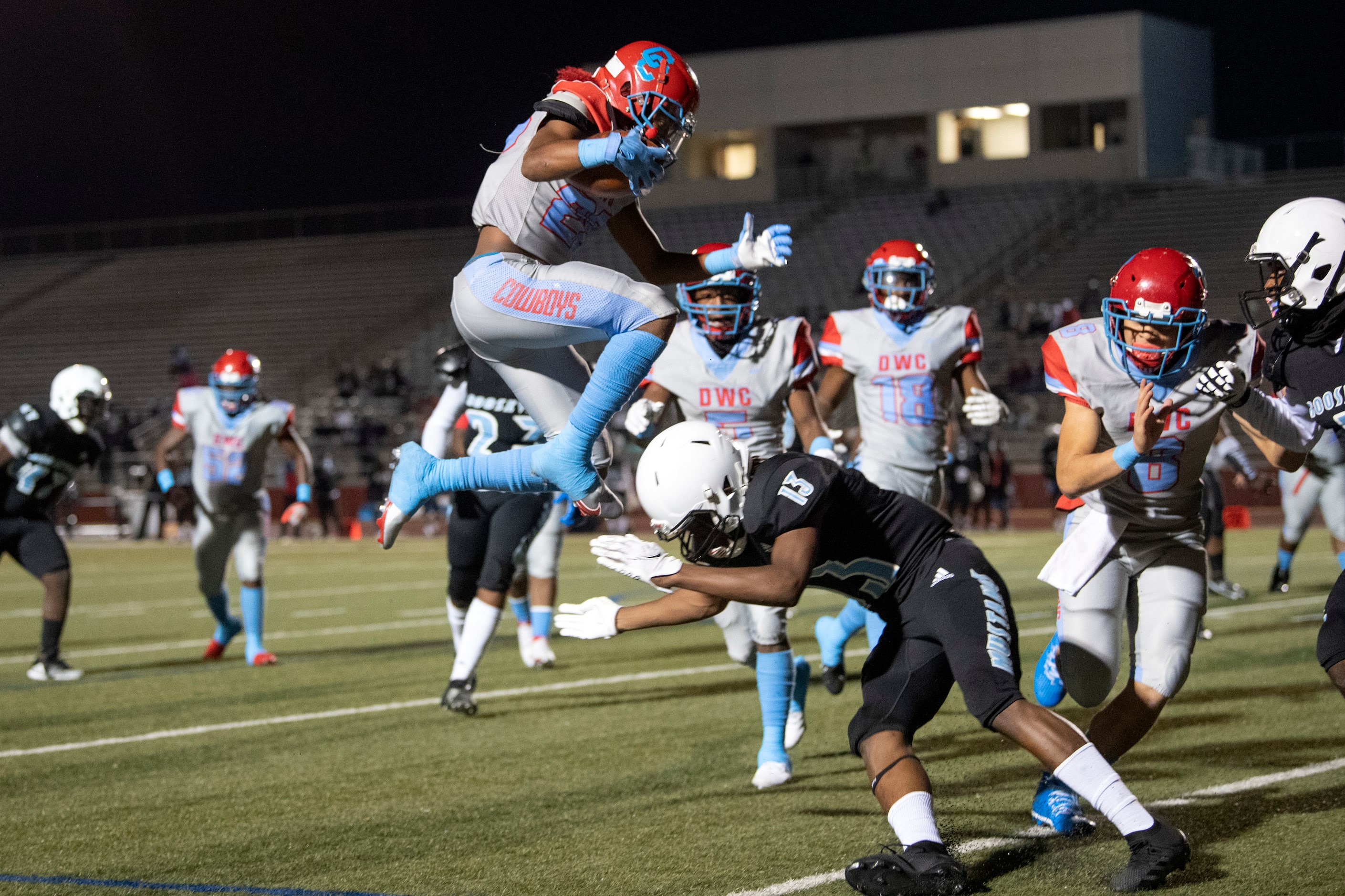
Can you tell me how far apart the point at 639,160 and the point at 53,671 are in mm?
6068

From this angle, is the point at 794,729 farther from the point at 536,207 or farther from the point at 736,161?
the point at 736,161

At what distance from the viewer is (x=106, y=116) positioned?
30344mm

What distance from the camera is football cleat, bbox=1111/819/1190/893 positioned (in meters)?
3.60

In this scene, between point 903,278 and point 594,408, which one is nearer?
point 594,408

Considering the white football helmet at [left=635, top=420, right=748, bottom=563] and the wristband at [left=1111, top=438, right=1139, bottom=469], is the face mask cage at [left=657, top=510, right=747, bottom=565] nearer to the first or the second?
the white football helmet at [left=635, top=420, right=748, bottom=563]

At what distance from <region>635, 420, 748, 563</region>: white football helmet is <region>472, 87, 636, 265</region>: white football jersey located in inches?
34.7

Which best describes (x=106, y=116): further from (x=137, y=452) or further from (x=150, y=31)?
(x=137, y=452)

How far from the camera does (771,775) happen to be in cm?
520

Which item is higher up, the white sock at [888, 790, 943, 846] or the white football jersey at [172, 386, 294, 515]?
the white football jersey at [172, 386, 294, 515]

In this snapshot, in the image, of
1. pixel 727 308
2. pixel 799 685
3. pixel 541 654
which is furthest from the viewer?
pixel 541 654

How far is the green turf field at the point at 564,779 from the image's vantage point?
4.08 m

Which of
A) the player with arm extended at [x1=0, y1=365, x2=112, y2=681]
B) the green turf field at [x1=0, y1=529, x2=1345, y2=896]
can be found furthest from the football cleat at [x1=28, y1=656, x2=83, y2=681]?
the green turf field at [x1=0, y1=529, x2=1345, y2=896]

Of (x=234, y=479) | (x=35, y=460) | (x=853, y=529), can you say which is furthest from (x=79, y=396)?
(x=853, y=529)

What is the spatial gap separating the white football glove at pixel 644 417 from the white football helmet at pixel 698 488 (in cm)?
179
